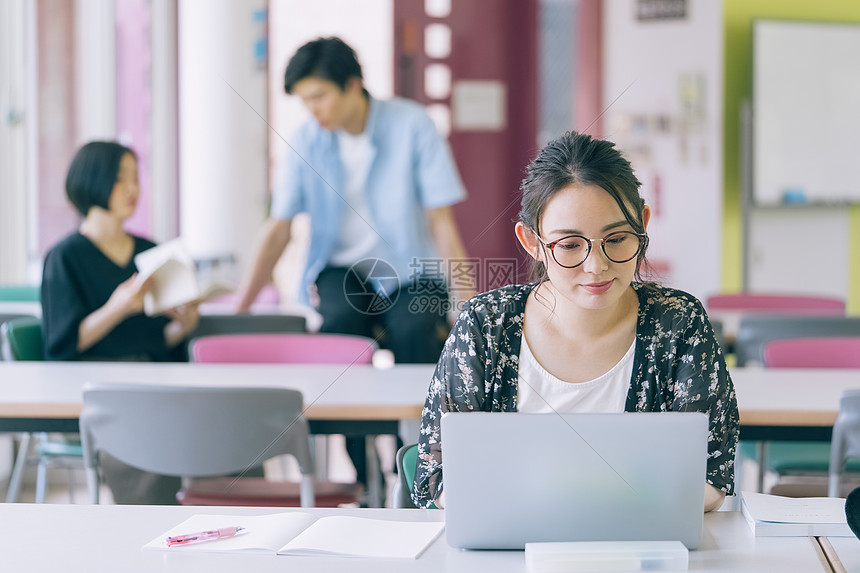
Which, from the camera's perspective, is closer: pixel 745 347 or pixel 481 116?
pixel 745 347

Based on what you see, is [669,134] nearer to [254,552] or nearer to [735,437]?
[735,437]

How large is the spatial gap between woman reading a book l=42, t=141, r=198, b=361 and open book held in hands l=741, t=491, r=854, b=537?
6.11 ft

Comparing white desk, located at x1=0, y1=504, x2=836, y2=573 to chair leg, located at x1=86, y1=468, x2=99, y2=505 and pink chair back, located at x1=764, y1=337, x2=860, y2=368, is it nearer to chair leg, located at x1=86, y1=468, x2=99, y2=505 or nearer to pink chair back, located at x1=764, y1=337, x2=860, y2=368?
chair leg, located at x1=86, y1=468, x2=99, y2=505

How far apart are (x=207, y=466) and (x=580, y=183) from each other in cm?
93

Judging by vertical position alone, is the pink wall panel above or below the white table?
above

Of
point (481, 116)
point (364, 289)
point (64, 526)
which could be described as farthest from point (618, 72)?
point (64, 526)

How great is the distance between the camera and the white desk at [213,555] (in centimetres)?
104

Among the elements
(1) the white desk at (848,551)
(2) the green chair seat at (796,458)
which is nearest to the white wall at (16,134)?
(2) the green chair seat at (796,458)

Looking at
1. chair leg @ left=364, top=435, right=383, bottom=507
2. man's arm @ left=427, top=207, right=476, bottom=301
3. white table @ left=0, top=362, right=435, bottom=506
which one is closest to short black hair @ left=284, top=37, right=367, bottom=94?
man's arm @ left=427, top=207, right=476, bottom=301

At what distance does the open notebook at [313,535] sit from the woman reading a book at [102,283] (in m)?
1.57

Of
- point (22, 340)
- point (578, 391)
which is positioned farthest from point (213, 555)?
point (22, 340)

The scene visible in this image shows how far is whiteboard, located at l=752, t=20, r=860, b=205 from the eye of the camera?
526 cm

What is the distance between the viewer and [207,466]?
1874 mm

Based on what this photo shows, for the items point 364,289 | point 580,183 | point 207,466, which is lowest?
point 207,466
